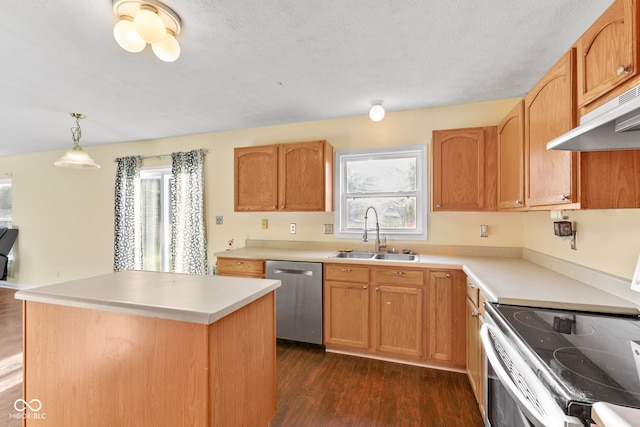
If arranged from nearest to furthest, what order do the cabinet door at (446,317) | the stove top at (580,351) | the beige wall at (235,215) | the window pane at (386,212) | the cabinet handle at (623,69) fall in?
the stove top at (580,351), the cabinet handle at (623,69), the beige wall at (235,215), the cabinet door at (446,317), the window pane at (386,212)

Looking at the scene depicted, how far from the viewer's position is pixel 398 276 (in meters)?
2.39

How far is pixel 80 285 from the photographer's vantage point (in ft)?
4.83

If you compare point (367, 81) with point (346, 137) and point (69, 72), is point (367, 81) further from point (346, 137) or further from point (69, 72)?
point (69, 72)

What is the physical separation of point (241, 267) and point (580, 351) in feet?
8.56

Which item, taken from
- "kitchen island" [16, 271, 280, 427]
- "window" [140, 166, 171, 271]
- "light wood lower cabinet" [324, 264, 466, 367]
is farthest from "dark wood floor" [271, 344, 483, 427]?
"window" [140, 166, 171, 271]

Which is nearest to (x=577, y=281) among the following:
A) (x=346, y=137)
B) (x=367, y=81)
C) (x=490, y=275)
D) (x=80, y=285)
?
(x=490, y=275)

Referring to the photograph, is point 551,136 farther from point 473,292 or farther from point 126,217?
point 126,217

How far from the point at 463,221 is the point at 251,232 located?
8.32 feet

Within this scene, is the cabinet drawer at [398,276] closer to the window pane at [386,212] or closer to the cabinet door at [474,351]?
the cabinet door at [474,351]

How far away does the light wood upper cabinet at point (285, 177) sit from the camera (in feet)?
9.48

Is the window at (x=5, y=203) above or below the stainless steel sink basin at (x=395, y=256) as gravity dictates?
above

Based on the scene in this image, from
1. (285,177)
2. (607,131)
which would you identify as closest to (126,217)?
(285,177)

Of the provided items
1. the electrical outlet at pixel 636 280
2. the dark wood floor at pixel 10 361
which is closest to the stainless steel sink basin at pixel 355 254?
the electrical outlet at pixel 636 280

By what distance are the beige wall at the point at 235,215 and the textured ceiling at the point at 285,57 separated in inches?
8.7
